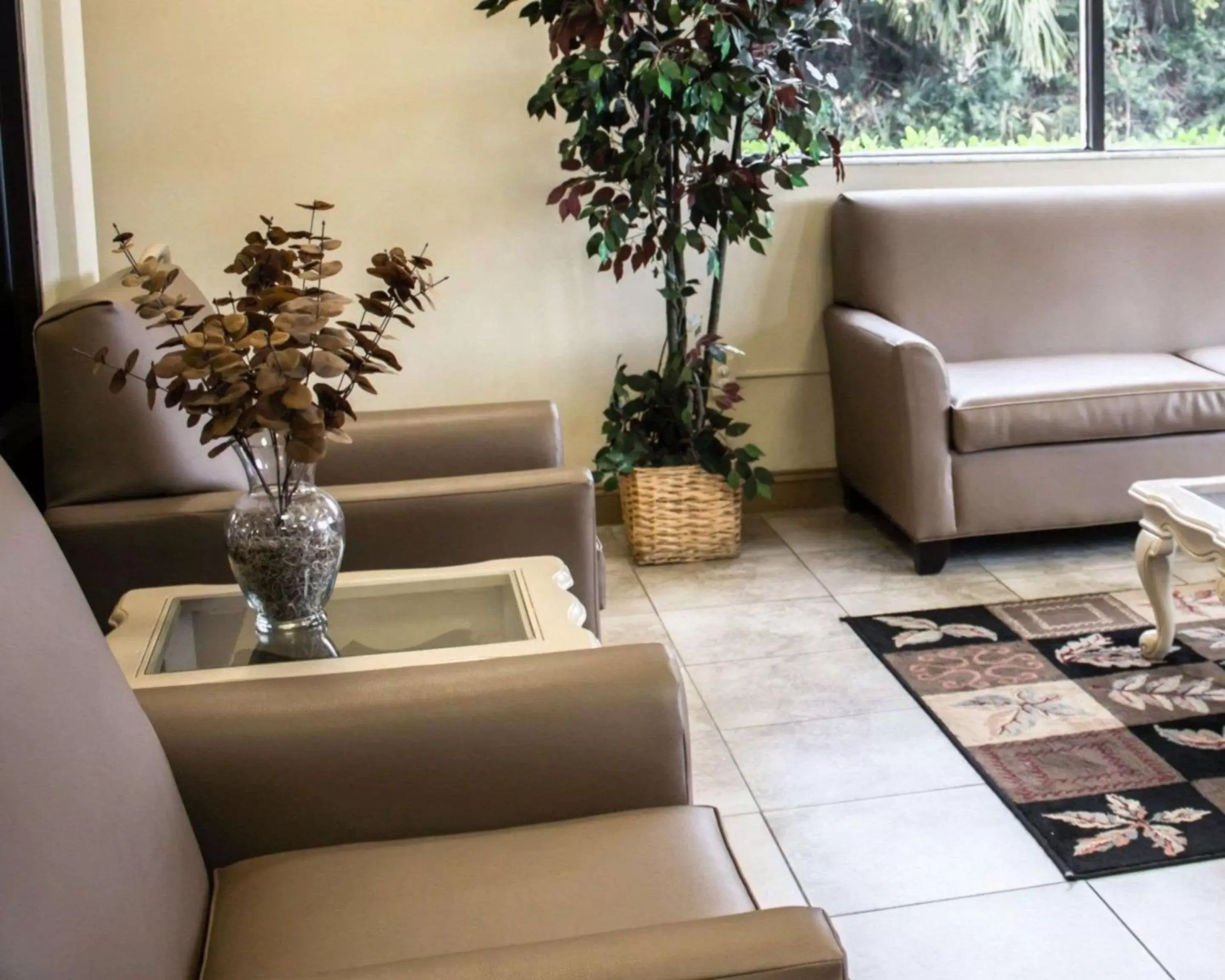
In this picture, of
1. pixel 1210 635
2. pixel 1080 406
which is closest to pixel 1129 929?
pixel 1210 635

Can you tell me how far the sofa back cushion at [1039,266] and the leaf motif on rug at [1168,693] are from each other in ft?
4.28

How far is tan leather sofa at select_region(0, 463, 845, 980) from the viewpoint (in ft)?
3.15

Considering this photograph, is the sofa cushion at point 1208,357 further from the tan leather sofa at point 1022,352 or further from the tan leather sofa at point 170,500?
the tan leather sofa at point 170,500

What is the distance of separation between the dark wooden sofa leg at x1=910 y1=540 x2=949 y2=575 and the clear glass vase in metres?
2.09

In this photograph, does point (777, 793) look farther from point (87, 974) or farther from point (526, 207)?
point (526, 207)

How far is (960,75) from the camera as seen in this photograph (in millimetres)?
4070

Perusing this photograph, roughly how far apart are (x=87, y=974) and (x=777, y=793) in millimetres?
1608

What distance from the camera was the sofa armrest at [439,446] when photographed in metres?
2.64

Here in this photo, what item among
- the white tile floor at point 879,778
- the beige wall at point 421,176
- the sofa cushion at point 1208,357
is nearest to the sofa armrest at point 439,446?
A: the white tile floor at point 879,778

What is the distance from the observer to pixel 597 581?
2359 millimetres

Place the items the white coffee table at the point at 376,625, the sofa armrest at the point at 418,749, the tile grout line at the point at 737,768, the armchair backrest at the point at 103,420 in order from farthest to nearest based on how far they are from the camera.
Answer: the tile grout line at the point at 737,768 → the armchair backrest at the point at 103,420 → the white coffee table at the point at 376,625 → the sofa armrest at the point at 418,749

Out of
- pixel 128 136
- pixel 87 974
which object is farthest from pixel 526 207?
pixel 87 974

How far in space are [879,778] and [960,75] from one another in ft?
8.22

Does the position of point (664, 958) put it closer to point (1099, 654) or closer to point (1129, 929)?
point (1129, 929)
